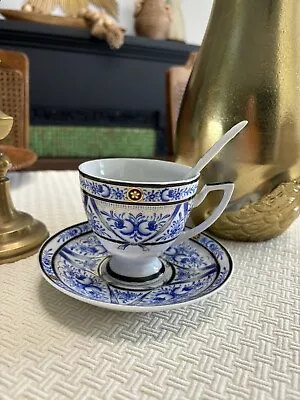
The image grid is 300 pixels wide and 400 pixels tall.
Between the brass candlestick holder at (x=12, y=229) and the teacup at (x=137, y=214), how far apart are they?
8 centimetres

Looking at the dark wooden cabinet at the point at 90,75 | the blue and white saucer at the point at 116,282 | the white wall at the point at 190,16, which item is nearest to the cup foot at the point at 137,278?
the blue and white saucer at the point at 116,282

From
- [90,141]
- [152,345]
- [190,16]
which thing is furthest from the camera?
[190,16]

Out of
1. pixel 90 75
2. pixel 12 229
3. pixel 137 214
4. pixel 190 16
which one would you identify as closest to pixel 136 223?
pixel 137 214

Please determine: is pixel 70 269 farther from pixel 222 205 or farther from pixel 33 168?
pixel 33 168

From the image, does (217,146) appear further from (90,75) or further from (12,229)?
(90,75)

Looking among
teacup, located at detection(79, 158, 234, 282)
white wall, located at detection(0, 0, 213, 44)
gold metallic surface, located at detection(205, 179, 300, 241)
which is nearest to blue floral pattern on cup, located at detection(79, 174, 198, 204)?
teacup, located at detection(79, 158, 234, 282)

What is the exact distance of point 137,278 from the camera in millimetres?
304

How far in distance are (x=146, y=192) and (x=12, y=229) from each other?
15 centimetres

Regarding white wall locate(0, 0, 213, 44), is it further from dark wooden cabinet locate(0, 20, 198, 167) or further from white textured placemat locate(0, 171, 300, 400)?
white textured placemat locate(0, 171, 300, 400)

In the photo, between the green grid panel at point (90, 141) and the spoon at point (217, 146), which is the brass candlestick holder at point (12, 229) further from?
Result: the green grid panel at point (90, 141)

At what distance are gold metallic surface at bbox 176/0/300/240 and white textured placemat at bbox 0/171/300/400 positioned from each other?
85 millimetres

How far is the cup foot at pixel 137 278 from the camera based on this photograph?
0.30 metres

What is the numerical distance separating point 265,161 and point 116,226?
149mm

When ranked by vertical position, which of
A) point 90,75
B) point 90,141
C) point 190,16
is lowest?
point 90,141
